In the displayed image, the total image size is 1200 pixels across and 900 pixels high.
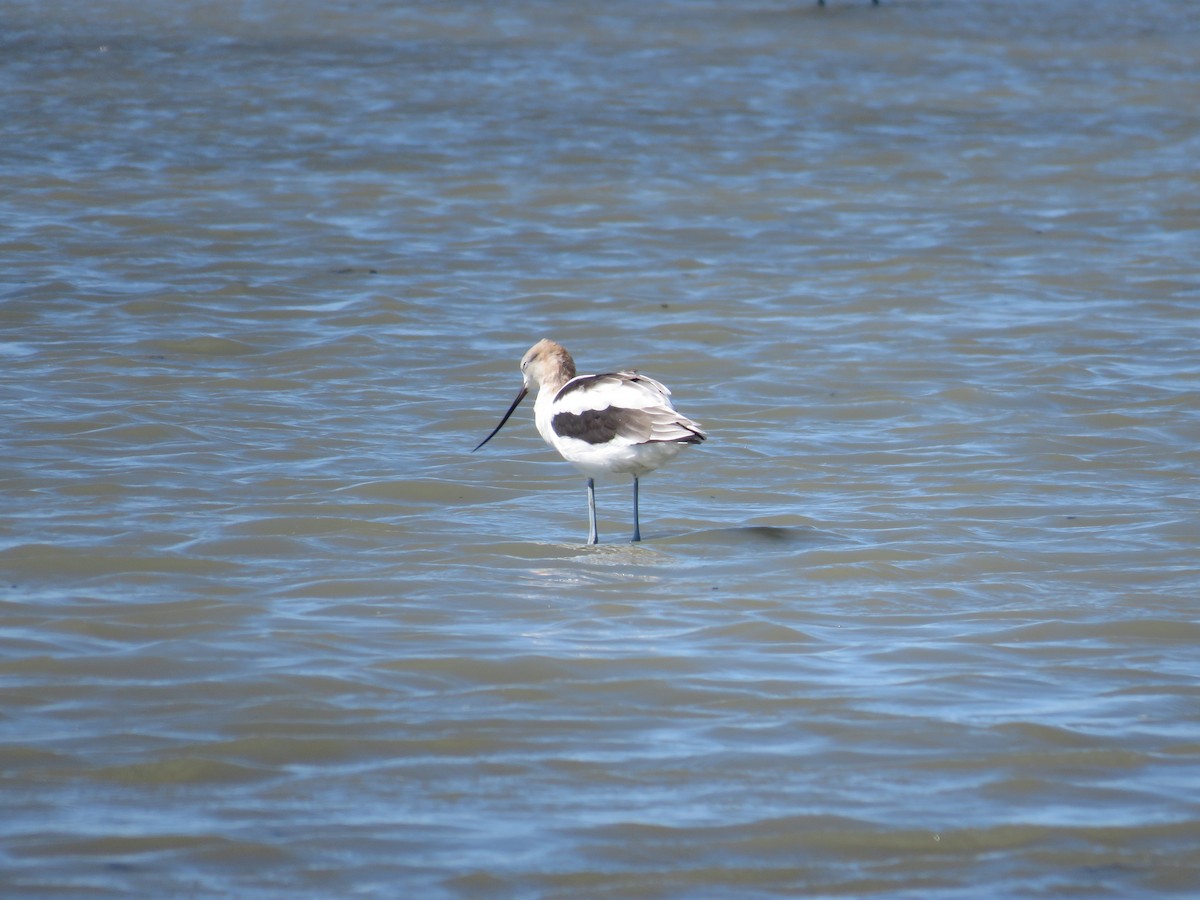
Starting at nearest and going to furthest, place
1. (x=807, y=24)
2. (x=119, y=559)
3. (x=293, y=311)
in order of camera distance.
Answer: (x=119, y=559) < (x=293, y=311) < (x=807, y=24)

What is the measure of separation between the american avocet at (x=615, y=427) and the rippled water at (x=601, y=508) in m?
0.35

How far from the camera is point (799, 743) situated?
211 inches

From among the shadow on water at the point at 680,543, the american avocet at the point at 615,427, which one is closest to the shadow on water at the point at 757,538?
the shadow on water at the point at 680,543

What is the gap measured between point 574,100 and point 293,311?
8.95 m

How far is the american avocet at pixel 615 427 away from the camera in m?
7.38

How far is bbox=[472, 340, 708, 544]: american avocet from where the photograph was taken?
738cm

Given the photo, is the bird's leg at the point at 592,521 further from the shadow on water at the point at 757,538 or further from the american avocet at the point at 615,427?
the shadow on water at the point at 757,538

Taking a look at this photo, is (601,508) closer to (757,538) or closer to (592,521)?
(592,521)

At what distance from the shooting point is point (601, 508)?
332 inches

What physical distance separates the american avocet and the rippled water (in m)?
0.35

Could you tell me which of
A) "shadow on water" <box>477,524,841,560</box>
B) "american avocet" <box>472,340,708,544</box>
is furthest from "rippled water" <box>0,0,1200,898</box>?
"american avocet" <box>472,340,708,544</box>

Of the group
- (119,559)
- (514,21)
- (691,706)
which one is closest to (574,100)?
(514,21)

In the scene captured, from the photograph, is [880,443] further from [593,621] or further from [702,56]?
[702,56]

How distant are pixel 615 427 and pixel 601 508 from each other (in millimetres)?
1056
